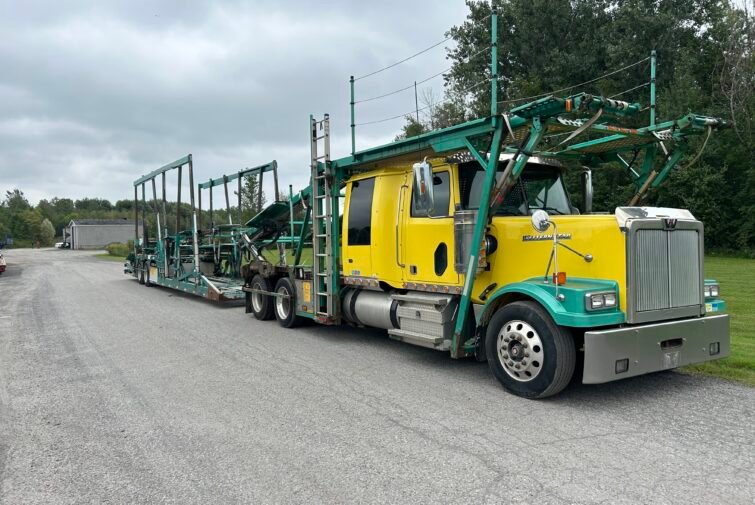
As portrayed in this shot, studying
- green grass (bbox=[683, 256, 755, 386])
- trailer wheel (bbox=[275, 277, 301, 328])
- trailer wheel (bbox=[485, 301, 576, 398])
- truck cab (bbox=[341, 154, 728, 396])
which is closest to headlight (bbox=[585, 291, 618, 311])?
truck cab (bbox=[341, 154, 728, 396])

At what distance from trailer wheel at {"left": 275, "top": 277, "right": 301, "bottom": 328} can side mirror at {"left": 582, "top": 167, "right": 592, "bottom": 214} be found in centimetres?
494

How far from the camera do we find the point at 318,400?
5496mm

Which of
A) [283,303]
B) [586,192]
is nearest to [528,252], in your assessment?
[586,192]

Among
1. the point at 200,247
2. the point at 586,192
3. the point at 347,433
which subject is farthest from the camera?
the point at 200,247

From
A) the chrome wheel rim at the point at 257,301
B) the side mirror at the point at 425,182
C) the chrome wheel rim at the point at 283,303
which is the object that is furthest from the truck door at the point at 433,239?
the chrome wheel rim at the point at 257,301

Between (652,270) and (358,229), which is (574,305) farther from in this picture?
(358,229)

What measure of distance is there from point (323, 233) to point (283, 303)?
1920 mm

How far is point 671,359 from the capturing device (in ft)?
17.0

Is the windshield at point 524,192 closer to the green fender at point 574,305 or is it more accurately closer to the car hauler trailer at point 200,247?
the green fender at point 574,305

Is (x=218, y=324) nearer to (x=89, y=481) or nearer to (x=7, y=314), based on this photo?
(x=7, y=314)

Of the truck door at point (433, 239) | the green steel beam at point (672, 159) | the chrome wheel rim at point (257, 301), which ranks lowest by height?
the chrome wheel rim at point (257, 301)

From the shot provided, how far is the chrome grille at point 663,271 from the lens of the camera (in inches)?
199

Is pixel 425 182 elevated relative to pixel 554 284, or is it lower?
elevated

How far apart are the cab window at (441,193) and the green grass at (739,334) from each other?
10.8ft
